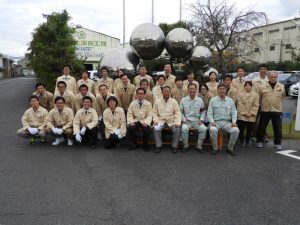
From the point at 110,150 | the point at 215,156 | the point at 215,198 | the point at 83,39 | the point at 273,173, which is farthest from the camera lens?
the point at 83,39

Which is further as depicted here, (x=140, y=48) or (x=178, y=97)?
(x=140, y=48)

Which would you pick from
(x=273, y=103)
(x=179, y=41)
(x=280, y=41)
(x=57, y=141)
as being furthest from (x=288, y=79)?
(x=280, y=41)

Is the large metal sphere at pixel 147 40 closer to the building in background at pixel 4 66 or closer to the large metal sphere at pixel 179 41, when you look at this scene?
the large metal sphere at pixel 179 41

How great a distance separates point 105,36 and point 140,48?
94.9ft

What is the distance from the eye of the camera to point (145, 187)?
4.38m

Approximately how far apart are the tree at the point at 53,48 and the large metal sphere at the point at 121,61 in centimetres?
571

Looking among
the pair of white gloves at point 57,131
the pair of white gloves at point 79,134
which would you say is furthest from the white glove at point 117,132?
the pair of white gloves at point 57,131

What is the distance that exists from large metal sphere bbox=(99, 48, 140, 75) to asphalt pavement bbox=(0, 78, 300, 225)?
328 cm

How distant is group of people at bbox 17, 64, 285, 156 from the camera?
630cm

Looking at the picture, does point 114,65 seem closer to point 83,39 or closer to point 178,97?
point 178,97

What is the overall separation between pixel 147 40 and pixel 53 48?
7.23 m

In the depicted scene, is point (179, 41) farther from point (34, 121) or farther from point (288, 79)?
point (288, 79)

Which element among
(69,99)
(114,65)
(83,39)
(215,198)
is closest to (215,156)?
(215,198)

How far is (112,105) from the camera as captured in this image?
255 inches
